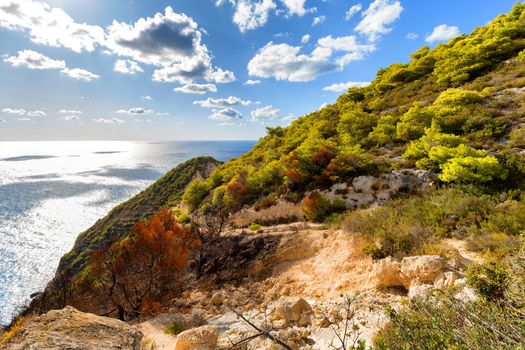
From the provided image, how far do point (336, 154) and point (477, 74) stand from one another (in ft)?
57.1

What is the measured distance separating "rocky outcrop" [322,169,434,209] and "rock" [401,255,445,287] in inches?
244

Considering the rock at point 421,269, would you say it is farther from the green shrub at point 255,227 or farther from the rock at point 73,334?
the green shrub at point 255,227

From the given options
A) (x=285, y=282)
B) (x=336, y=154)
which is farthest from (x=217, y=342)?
(x=336, y=154)

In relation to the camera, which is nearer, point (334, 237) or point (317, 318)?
point (317, 318)

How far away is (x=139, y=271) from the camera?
12.6 meters

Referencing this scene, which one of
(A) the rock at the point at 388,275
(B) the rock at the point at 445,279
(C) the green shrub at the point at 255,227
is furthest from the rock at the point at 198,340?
(C) the green shrub at the point at 255,227

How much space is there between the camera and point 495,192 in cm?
888

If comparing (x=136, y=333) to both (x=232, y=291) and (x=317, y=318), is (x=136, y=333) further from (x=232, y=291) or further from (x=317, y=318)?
(x=232, y=291)

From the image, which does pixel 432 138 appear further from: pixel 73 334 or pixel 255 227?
pixel 73 334

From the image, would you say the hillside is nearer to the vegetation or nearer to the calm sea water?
the vegetation

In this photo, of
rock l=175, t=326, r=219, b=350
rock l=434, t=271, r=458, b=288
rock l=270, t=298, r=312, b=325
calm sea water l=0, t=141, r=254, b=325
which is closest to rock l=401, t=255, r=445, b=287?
rock l=434, t=271, r=458, b=288

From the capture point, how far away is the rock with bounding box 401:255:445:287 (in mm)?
5750

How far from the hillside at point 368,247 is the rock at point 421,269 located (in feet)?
0.08

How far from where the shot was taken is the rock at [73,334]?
147 inches
